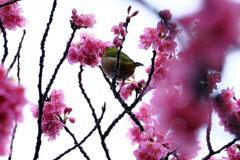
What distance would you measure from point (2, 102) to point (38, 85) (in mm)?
1248

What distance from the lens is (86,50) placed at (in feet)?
8.70

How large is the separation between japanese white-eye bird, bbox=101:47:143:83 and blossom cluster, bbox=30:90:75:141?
1.04 metres

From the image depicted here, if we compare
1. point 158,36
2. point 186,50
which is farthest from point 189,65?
point 158,36

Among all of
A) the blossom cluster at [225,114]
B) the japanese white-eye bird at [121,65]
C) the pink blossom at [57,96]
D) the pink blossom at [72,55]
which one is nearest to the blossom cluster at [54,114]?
the pink blossom at [57,96]

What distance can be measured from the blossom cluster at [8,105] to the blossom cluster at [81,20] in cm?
151

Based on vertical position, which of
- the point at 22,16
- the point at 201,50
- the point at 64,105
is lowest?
the point at 201,50

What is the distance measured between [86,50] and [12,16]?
0.84 metres

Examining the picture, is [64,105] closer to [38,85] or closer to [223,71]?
[38,85]

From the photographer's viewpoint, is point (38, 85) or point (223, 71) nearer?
point (223, 71)

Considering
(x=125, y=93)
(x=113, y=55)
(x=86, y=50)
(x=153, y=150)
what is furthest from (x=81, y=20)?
(x=113, y=55)

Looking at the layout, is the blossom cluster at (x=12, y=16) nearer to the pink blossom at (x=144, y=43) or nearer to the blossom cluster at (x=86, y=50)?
the blossom cluster at (x=86, y=50)

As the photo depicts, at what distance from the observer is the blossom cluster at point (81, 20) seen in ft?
6.94

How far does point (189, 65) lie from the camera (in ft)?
1.92

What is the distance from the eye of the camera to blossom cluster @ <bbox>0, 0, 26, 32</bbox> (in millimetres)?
2402
